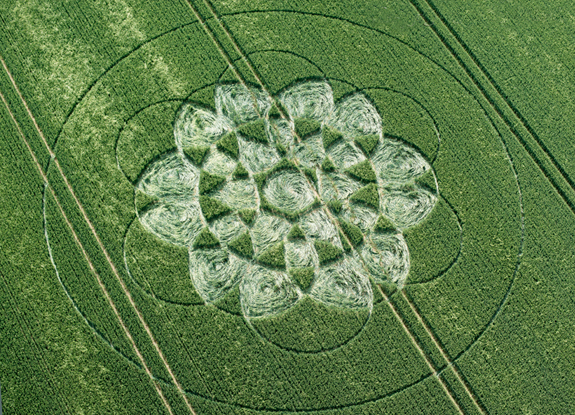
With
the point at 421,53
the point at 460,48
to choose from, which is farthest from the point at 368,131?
the point at 460,48

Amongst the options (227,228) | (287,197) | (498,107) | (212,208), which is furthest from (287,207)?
(498,107)

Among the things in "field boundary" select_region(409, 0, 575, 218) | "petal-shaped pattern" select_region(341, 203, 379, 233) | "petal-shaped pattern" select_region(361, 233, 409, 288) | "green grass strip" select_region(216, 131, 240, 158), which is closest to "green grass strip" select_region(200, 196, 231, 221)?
"green grass strip" select_region(216, 131, 240, 158)

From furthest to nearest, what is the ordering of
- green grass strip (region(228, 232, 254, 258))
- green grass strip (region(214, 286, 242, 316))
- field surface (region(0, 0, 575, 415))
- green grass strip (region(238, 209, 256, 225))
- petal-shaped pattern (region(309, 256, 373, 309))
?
green grass strip (region(238, 209, 256, 225))
green grass strip (region(228, 232, 254, 258))
petal-shaped pattern (region(309, 256, 373, 309))
green grass strip (region(214, 286, 242, 316))
field surface (region(0, 0, 575, 415))

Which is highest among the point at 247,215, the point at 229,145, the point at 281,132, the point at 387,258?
the point at 281,132

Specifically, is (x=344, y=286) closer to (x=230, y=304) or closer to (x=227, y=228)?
(x=230, y=304)

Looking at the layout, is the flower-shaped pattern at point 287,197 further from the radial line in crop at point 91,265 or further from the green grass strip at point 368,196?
the radial line in crop at point 91,265

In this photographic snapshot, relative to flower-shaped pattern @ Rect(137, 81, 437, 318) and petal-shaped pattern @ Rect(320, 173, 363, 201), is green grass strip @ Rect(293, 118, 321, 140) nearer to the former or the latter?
flower-shaped pattern @ Rect(137, 81, 437, 318)

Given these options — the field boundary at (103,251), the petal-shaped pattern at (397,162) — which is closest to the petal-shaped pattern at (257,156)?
the petal-shaped pattern at (397,162)
